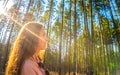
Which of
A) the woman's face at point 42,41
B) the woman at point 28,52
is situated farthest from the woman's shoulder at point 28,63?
the woman's face at point 42,41

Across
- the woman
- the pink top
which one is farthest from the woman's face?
the pink top

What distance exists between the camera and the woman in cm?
183

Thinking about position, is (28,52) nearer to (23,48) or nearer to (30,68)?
(23,48)

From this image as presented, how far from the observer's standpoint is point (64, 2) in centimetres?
2238

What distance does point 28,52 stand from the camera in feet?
6.34

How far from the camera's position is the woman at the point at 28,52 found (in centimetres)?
183

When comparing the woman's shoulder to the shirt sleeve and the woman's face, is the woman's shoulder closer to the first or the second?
the shirt sleeve

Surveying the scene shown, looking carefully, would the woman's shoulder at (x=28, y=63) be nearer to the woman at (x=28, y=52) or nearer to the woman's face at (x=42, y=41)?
the woman at (x=28, y=52)

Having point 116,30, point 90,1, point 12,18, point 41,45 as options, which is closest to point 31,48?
point 41,45

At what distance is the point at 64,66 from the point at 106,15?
23198mm

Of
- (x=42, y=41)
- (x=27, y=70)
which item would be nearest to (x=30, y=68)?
(x=27, y=70)

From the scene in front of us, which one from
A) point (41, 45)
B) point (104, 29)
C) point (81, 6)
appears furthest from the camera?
point (104, 29)

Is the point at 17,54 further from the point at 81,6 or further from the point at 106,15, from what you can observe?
the point at 106,15

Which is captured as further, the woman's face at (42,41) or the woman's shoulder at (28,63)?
the woman's face at (42,41)
